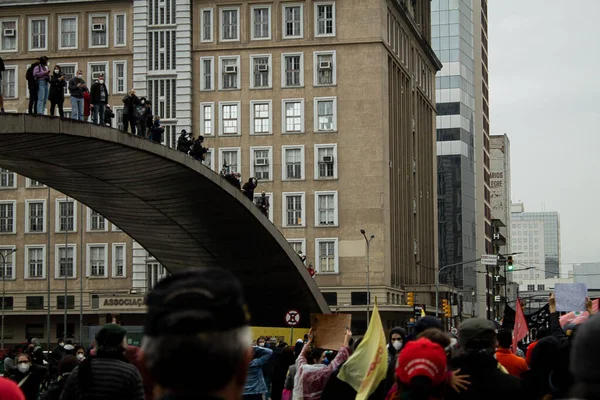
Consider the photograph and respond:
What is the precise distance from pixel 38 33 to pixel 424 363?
7124cm

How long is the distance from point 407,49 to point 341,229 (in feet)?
58.6

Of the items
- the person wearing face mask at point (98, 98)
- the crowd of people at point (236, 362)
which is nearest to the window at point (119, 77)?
the person wearing face mask at point (98, 98)

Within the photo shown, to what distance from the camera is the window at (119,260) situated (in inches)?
2872

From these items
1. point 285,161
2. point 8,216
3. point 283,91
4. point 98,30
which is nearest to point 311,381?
point 285,161

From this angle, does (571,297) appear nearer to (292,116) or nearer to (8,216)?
(292,116)

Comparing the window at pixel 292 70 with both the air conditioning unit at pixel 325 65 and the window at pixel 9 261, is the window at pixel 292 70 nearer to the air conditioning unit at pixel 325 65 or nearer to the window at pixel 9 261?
the air conditioning unit at pixel 325 65

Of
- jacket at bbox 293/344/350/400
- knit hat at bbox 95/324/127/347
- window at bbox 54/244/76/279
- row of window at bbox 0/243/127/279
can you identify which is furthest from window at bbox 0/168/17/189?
knit hat at bbox 95/324/127/347

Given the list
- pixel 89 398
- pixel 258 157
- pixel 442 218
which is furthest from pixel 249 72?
pixel 89 398

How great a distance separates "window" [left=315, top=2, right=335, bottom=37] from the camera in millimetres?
72938

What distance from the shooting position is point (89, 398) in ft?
26.0

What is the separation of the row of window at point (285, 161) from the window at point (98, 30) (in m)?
9.44

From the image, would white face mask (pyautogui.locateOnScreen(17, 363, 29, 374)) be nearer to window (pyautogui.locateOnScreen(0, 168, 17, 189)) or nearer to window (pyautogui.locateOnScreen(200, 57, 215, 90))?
window (pyautogui.locateOnScreen(200, 57, 215, 90))

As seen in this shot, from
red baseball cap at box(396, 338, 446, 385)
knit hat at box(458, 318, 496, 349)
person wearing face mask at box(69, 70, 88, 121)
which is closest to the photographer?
red baseball cap at box(396, 338, 446, 385)

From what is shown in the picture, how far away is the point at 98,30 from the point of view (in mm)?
74562
